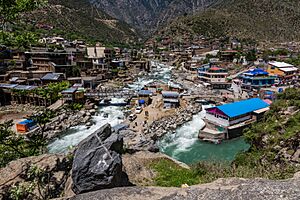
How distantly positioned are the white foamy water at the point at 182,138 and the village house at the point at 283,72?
60.7ft

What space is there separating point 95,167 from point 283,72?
1518 inches

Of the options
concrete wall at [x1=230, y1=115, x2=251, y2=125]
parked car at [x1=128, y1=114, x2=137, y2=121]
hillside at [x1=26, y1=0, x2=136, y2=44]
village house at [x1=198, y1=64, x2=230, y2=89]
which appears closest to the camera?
concrete wall at [x1=230, y1=115, x2=251, y2=125]

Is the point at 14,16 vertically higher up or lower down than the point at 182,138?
higher up

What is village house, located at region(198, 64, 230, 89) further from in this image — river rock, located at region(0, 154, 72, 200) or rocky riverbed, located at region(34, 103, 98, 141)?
river rock, located at region(0, 154, 72, 200)

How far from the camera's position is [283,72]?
3678 cm

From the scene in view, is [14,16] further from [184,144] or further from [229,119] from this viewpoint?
[229,119]

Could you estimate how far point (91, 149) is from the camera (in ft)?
15.5

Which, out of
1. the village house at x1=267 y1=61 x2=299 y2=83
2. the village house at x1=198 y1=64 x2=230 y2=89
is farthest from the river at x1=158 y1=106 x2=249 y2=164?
the village house at x1=267 y1=61 x2=299 y2=83

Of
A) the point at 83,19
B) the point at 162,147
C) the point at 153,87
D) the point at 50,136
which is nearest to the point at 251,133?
the point at 162,147

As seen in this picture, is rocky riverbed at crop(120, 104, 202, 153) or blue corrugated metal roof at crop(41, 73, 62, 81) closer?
rocky riverbed at crop(120, 104, 202, 153)

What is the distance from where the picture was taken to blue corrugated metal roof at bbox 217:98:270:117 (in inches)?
811

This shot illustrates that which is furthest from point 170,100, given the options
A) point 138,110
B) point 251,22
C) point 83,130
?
point 251,22

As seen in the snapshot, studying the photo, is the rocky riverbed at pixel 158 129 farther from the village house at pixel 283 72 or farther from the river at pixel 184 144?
the village house at pixel 283 72

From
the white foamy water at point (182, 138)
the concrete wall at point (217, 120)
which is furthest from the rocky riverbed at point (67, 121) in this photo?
the concrete wall at point (217, 120)
